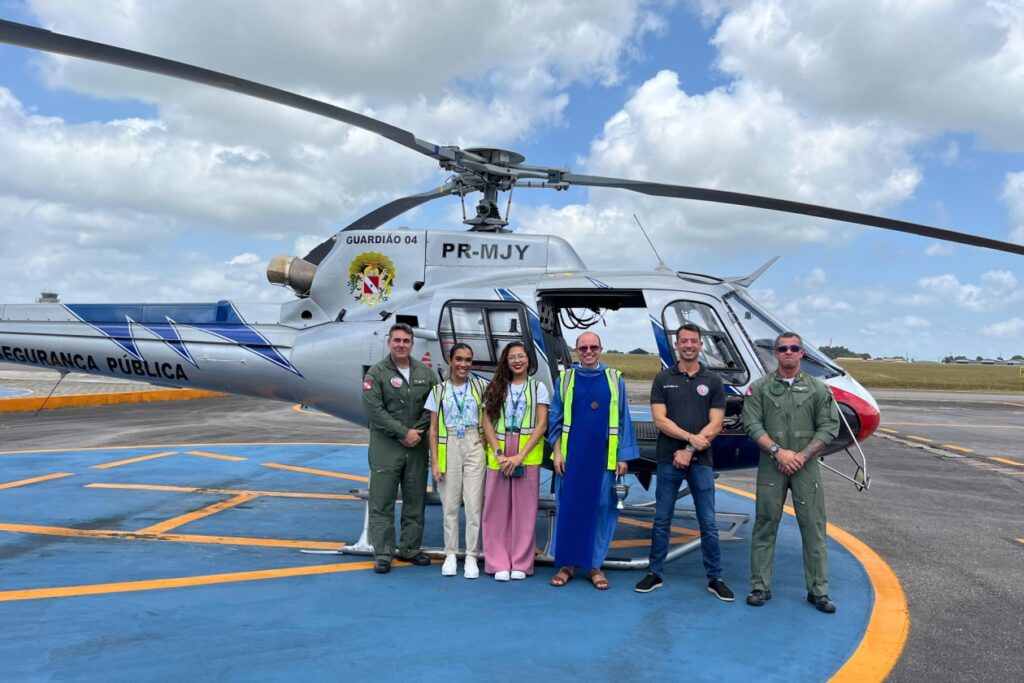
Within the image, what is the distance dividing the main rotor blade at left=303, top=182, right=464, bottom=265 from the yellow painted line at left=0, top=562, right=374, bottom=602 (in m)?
3.34

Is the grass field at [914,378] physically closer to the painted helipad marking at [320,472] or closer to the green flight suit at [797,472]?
the painted helipad marking at [320,472]

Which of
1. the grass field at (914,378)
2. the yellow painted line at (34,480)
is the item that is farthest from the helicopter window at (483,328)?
the grass field at (914,378)

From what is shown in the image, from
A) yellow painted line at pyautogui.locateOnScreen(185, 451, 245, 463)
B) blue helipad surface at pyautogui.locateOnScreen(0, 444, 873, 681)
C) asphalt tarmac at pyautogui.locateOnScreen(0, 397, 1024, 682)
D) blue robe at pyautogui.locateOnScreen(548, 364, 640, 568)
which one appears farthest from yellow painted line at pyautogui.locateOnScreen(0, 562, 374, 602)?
yellow painted line at pyautogui.locateOnScreen(185, 451, 245, 463)

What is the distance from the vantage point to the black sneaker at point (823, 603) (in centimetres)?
472

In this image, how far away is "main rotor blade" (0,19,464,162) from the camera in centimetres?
462

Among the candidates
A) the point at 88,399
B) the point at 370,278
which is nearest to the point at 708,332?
the point at 370,278

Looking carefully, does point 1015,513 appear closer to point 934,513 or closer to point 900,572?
point 934,513

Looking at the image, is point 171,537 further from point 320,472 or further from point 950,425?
point 950,425

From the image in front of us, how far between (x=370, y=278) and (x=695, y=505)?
3.83m

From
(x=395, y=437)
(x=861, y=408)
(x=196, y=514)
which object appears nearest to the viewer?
(x=395, y=437)

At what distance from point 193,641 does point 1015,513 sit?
30.0 ft

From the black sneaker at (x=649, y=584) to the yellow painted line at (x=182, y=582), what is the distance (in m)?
2.18

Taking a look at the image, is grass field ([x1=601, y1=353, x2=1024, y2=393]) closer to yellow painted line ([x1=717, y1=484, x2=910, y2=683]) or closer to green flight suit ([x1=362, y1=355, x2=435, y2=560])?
yellow painted line ([x1=717, y1=484, x2=910, y2=683])

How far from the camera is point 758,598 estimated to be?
483 centimetres
